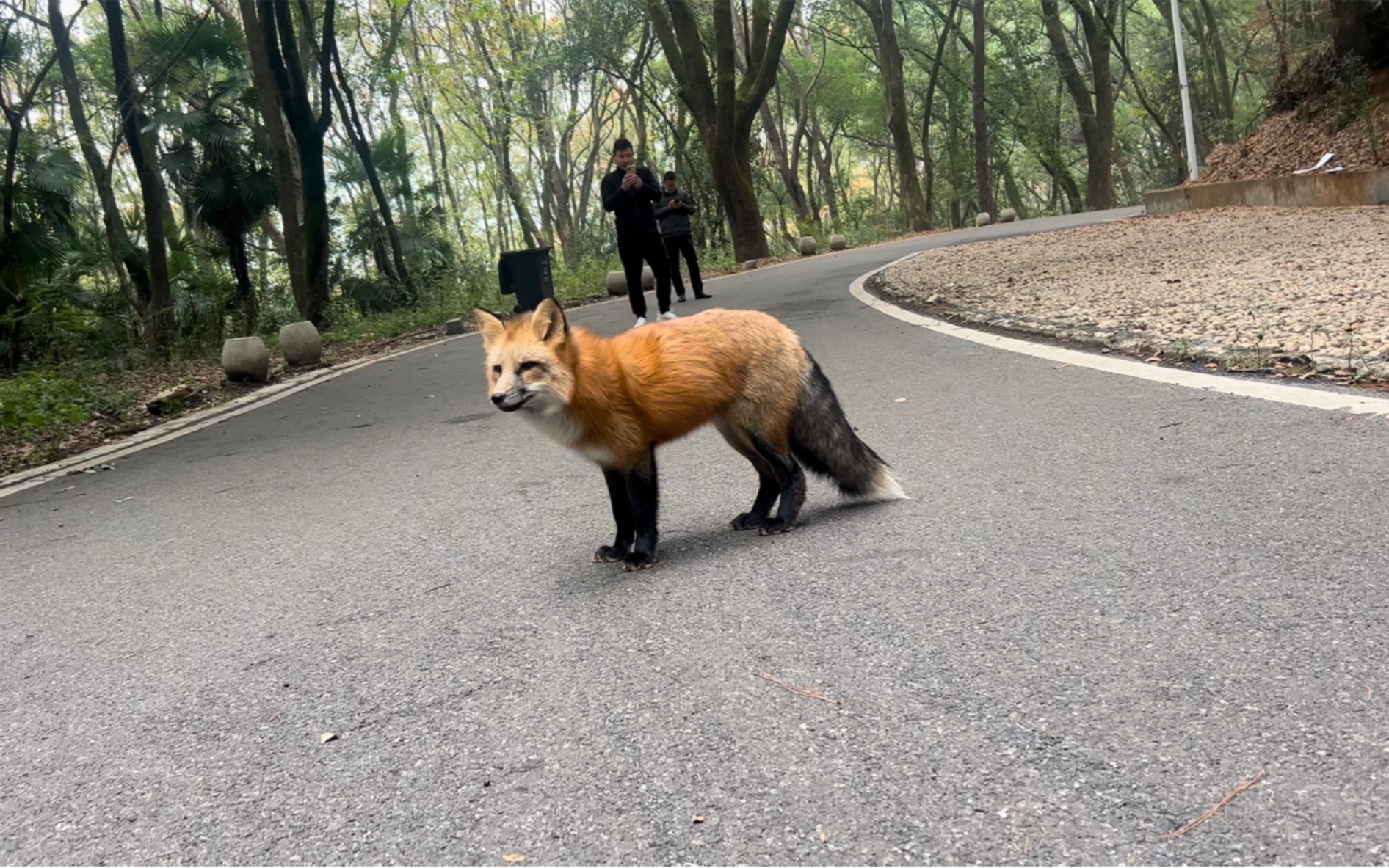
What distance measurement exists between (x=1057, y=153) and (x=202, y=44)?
32.1 meters

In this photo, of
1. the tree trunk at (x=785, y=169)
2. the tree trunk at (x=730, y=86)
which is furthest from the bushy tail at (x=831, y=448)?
the tree trunk at (x=785, y=169)

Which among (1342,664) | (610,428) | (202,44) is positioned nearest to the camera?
(1342,664)

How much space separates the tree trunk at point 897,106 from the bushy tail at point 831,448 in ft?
103

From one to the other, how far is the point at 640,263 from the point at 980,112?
26593mm

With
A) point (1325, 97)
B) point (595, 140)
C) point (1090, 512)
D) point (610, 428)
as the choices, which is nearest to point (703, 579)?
point (610, 428)

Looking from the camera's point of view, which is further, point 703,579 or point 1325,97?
point 1325,97

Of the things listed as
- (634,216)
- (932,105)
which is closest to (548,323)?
(634,216)

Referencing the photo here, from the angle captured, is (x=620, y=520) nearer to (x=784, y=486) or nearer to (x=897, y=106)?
(x=784, y=486)

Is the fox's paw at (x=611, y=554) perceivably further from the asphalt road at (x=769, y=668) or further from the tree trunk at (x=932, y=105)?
the tree trunk at (x=932, y=105)

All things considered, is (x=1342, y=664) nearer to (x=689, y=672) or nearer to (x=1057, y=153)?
(x=689, y=672)

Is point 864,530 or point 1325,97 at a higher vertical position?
point 1325,97

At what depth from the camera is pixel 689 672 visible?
3225 mm

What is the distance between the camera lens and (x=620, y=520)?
456cm

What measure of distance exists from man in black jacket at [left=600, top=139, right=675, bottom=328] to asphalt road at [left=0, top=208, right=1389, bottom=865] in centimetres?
682
